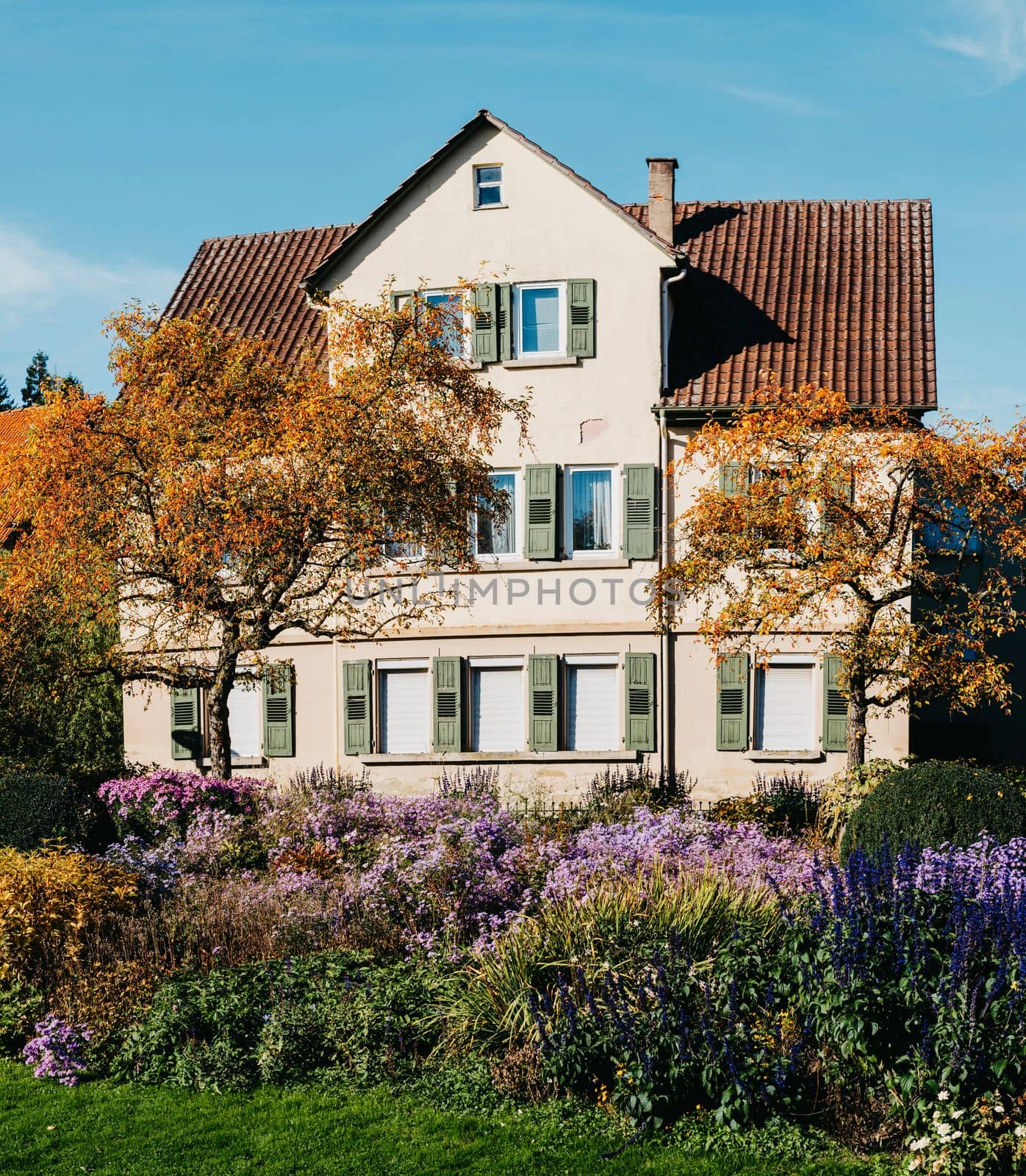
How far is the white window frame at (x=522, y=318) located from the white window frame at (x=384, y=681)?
531cm

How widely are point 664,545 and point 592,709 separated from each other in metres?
2.91

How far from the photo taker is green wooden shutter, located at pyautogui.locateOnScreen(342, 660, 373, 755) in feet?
79.1

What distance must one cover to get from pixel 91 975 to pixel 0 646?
922 centimetres

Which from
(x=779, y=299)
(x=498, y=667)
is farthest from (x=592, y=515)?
(x=779, y=299)

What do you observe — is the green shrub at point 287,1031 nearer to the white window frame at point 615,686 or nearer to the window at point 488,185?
the white window frame at point 615,686

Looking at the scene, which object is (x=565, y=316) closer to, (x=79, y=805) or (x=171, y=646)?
(x=171, y=646)

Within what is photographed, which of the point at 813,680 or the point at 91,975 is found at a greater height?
the point at 813,680

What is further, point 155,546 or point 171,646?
point 171,646

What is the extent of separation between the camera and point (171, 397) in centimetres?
1853

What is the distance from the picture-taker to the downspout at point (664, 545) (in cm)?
2311

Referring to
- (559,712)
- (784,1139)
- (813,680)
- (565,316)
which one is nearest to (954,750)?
A: (813,680)

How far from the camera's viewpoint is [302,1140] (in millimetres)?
8578

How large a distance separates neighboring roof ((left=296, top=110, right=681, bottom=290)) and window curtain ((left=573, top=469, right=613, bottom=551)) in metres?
3.70

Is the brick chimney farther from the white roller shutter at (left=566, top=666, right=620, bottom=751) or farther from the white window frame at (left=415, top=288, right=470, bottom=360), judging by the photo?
the white roller shutter at (left=566, top=666, right=620, bottom=751)
